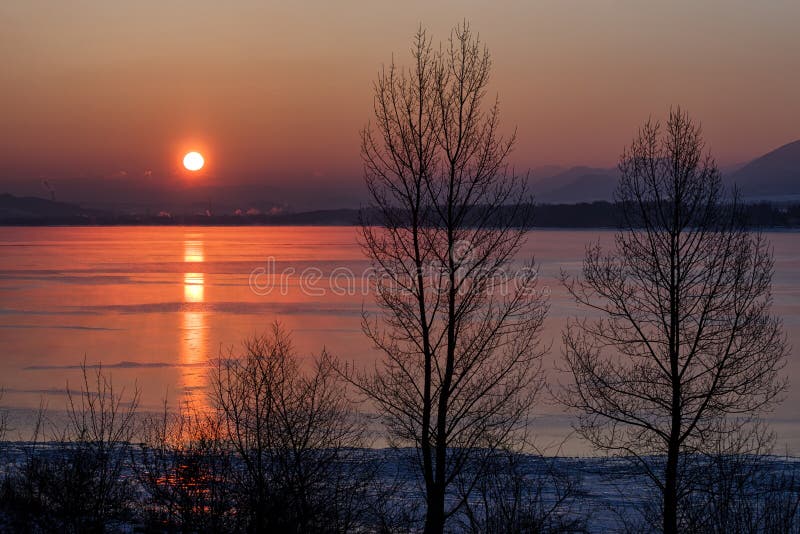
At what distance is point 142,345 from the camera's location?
28.7 meters

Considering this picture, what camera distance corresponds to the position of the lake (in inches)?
858

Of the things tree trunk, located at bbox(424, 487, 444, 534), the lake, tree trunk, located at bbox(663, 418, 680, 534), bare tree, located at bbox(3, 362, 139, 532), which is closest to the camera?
bare tree, located at bbox(3, 362, 139, 532)

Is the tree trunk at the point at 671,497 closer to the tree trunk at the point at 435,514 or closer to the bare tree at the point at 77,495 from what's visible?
the tree trunk at the point at 435,514

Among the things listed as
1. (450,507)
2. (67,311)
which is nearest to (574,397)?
(450,507)

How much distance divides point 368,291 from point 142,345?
19.1 metres

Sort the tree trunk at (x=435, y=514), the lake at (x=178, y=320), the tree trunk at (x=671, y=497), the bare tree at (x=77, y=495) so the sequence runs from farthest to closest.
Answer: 1. the lake at (x=178, y=320)
2. the tree trunk at (x=671, y=497)
3. the tree trunk at (x=435, y=514)
4. the bare tree at (x=77, y=495)

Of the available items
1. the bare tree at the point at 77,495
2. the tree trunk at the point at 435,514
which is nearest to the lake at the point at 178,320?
the tree trunk at the point at 435,514

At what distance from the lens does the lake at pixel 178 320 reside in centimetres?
2178

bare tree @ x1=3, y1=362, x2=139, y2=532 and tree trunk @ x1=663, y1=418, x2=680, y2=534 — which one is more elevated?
bare tree @ x1=3, y1=362, x2=139, y2=532

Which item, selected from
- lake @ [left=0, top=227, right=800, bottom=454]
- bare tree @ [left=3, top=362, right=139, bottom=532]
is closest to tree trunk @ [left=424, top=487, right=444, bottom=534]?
bare tree @ [left=3, top=362, right=139, bottom=532]

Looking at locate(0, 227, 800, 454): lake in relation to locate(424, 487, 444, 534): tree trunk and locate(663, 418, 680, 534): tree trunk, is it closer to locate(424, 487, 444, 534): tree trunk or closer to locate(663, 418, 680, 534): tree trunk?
locate(663, 418, 680, 534): tree trunk

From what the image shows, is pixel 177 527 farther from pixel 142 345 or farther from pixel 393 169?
pixel 142 345

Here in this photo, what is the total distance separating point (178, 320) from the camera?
114ft

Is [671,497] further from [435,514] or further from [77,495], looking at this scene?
[77,495]
